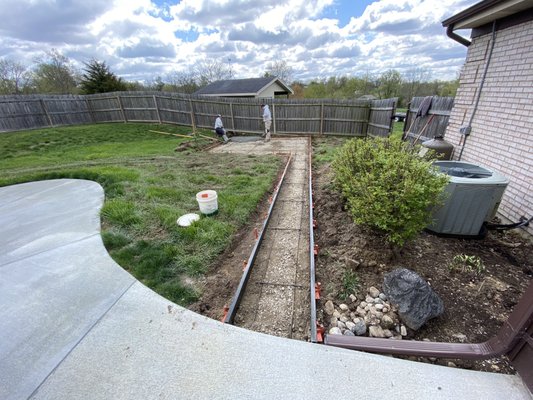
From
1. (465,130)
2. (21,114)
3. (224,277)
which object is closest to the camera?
(224,277)

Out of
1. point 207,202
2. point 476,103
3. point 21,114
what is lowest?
point 207,202

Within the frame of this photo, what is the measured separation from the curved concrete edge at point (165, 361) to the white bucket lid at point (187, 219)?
1372mm

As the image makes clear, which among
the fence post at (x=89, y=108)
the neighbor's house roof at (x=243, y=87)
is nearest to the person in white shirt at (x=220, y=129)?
the neighbor's house roof at (x=243, y=87)

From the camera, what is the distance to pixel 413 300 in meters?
2.10

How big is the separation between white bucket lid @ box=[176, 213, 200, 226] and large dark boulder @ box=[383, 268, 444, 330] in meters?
2.84

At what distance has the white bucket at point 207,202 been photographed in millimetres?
3904

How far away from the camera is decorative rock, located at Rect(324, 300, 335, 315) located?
2286 millimetres

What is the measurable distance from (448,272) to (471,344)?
1.05 m

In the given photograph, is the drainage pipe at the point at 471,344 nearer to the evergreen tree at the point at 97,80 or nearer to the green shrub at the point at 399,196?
the green shrub at the point at 399,196

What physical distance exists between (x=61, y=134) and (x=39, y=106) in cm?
352

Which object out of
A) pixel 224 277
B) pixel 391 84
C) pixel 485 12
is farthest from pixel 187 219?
pixel 391 84

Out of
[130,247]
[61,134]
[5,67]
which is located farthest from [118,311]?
[5,67]

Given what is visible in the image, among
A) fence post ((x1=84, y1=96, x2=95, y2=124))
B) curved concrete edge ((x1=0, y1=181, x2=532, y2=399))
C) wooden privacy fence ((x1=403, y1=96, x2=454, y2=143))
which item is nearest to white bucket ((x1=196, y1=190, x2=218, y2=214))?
curved concrete edge ((x1=0, y1=181, x2=532, y2=399))

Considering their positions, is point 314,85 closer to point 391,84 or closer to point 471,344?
point 391,84
